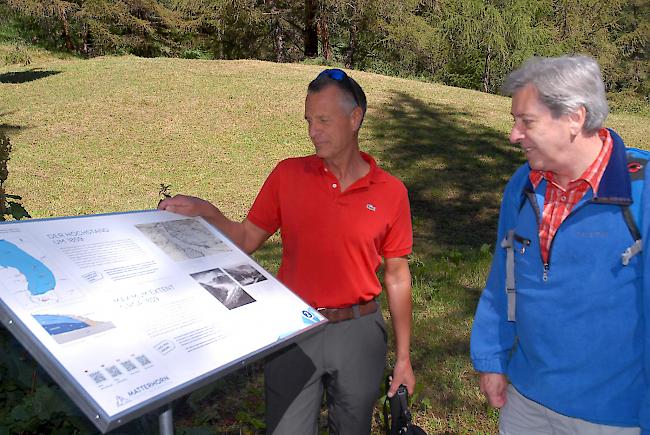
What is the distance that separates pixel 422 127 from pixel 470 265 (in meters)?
8.48

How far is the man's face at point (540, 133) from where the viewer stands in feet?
7.11

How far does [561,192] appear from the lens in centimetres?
230

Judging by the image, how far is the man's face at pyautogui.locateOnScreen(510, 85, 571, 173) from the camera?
2.17 m

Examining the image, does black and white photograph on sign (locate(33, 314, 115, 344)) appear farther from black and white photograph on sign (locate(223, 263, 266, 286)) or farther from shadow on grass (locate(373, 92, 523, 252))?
shadow on grass (locate(373, 92, 523, 252))

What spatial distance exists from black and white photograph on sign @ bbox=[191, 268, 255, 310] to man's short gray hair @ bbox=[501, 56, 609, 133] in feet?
4.03

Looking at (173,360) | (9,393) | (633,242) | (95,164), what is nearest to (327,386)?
A: (173,360)

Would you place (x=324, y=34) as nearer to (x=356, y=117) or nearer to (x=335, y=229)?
(x=356, y=117)

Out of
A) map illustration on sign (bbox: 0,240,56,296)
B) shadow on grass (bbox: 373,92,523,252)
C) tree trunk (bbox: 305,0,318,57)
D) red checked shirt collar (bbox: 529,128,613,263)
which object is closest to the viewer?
map illustration on sign (bbox: 0,240,56,296)

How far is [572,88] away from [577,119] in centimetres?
10

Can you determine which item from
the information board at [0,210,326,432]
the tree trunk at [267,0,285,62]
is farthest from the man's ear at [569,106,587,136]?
the tree trunk at [267,0,285,62]

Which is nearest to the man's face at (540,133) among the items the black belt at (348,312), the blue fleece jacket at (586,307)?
the blue fleece jacket at (586,307)

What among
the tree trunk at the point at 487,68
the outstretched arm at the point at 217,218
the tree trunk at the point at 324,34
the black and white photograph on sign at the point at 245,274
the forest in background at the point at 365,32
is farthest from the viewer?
the tree trunk at the point at 487,68

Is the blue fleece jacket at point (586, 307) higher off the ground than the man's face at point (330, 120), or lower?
lower

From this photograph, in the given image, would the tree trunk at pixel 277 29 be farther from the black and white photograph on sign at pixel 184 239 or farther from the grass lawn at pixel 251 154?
the black and white photograph on sign at pixel 184 239
